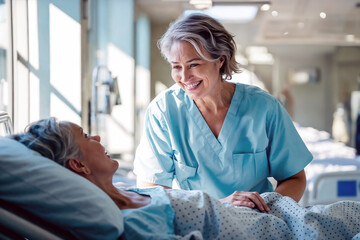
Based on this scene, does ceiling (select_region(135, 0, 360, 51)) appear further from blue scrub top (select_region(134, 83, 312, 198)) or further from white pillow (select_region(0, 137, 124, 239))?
white pillow (select_region(0, 137, 124, 239))

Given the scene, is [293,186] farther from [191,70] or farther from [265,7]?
[265,7]

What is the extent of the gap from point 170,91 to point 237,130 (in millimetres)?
334

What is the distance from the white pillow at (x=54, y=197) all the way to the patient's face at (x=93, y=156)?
0.26 meters

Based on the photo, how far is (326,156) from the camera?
432 centimetres

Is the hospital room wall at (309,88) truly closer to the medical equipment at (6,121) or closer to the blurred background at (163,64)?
the blurred background at (163,64)

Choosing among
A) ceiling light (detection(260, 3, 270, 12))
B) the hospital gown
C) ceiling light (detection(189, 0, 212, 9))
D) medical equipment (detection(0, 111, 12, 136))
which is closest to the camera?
the hospital gown

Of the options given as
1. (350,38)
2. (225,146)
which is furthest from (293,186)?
(350,38)

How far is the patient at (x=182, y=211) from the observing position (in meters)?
1.24

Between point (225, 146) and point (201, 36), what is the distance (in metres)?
0.45

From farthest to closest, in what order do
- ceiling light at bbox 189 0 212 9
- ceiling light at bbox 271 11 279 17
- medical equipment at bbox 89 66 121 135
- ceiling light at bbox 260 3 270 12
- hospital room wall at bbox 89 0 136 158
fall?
hospital room wall at bbox 89 0 136 158
ceiling light at bbox 271 11 279 17
ceiling light at bbox 260 3 270 12
ceiling light at bbox 189 0 212 9
medical equipment at bbox 89 66 121 135

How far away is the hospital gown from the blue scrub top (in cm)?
30

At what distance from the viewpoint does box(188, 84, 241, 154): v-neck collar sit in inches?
67.3

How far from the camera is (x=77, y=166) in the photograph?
1318 millimetres

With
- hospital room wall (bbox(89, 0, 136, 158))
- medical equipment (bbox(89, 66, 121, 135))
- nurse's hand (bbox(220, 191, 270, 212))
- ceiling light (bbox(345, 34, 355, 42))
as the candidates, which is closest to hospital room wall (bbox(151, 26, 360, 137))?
ceiling light (bbox(345, 34, 355, 42))
